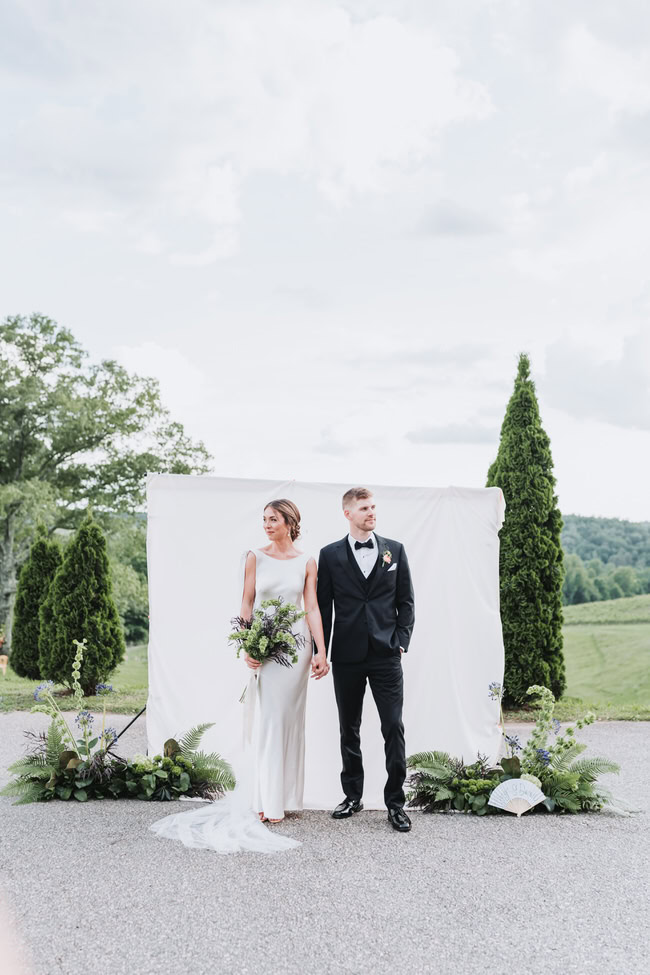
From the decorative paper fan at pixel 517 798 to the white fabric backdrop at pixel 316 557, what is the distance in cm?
60

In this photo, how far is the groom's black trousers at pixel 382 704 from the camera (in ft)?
17.1

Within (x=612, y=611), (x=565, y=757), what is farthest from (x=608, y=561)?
(x=565, y=757)

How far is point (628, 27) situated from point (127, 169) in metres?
6.02

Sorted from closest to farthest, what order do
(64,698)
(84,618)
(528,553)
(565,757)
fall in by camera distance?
(565,757) → (528,553) → (64,698) → (84,618)

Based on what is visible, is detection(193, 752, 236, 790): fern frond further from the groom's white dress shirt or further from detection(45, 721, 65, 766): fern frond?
the groom's white dress shirt

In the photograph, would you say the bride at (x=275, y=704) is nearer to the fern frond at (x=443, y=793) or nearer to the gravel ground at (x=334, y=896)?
the gravel ground at (x=334, y=896)

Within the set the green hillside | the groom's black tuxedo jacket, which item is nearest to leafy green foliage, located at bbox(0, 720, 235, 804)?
the groom's black tuxedo jacket

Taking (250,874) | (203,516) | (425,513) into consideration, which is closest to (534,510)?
(425,513)

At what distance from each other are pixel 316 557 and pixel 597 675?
Answer: 12.0 m

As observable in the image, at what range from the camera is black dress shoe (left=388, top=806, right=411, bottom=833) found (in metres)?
5.05

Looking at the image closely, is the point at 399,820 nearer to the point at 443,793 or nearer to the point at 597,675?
the point at 443,793

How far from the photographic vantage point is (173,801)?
18.5ft

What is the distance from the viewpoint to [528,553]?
34.4 ft

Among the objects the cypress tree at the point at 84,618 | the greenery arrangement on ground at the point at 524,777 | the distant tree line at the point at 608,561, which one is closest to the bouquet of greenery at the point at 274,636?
the greenery arrangement on ground at the point at 524,777
